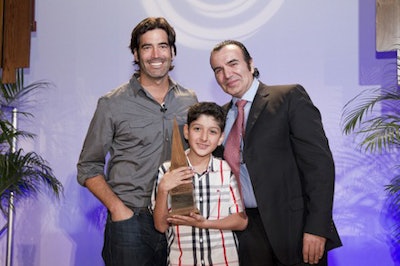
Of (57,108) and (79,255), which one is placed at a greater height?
(57,108)

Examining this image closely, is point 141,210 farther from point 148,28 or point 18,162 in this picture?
point 18,162

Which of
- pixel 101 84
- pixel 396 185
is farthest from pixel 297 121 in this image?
pixel 101 84

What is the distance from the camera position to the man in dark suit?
2.29 meters

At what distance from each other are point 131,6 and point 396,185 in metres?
2.40

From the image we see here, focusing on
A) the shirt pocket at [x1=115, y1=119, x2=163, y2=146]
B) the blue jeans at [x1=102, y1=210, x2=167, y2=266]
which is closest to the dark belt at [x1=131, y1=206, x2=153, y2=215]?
the blue jeans at [x1=102, y1=210, x2=167, y2=266]

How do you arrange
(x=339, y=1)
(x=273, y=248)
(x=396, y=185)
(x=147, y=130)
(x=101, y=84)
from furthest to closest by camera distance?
(x=101, y=84), (x=339, y=1), (x=396, y=185), (x=147, y=130), (x=273, y=248)

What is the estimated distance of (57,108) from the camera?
13.4ft

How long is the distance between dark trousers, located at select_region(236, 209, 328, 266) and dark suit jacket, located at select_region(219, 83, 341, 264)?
0.19 ft

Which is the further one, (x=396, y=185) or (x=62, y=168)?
(x=62, y=168)

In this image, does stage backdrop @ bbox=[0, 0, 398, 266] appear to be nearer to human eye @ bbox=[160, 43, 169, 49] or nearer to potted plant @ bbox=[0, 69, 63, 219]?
potted plant @ bbox=[0, 69, 63, 219]

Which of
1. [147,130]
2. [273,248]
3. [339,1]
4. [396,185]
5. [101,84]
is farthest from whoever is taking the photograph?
[101,84]

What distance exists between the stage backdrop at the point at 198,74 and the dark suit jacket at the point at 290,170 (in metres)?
1.46

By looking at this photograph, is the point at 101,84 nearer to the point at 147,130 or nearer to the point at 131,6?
the point at 131,6

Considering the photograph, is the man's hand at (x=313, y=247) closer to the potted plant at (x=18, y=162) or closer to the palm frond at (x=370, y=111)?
the palm frond at (x=370, y=111)
